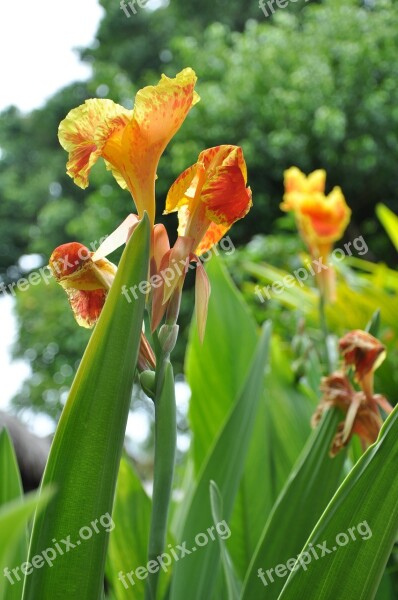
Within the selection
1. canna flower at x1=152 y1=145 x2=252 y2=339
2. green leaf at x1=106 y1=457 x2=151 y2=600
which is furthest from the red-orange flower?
canna flower at x1=152 y1=145 x2=252 y2=339

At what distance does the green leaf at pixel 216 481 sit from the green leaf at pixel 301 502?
79 millimetres

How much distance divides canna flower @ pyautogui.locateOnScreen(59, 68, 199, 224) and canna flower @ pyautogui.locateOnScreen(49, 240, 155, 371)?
40 mm

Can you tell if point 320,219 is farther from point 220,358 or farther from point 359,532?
point 359,532

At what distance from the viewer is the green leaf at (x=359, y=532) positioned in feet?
1.26

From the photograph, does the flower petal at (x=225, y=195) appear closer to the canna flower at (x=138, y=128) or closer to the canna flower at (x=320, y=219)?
the canna flower at (x=138, y=128)

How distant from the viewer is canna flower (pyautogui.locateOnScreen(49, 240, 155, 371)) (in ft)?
1.32

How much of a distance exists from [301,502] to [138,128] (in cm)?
32

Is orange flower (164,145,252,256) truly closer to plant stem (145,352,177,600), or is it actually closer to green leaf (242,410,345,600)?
plant stem (145,352,177,600)

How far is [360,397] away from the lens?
1.79 ft

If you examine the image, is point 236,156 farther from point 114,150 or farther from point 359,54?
point 359,54

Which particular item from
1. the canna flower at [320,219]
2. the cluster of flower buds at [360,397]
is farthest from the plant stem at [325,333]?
the cluster of flower buds at [360,397]

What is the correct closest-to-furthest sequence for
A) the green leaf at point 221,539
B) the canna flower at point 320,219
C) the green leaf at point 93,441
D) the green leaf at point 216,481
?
the green leaf at point 93,441, the green leaf at point 221,539, the green leaf at point 216,481, the canna flower at point 320,219

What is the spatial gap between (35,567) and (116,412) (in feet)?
0.29

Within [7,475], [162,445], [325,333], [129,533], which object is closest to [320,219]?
[325,333]
